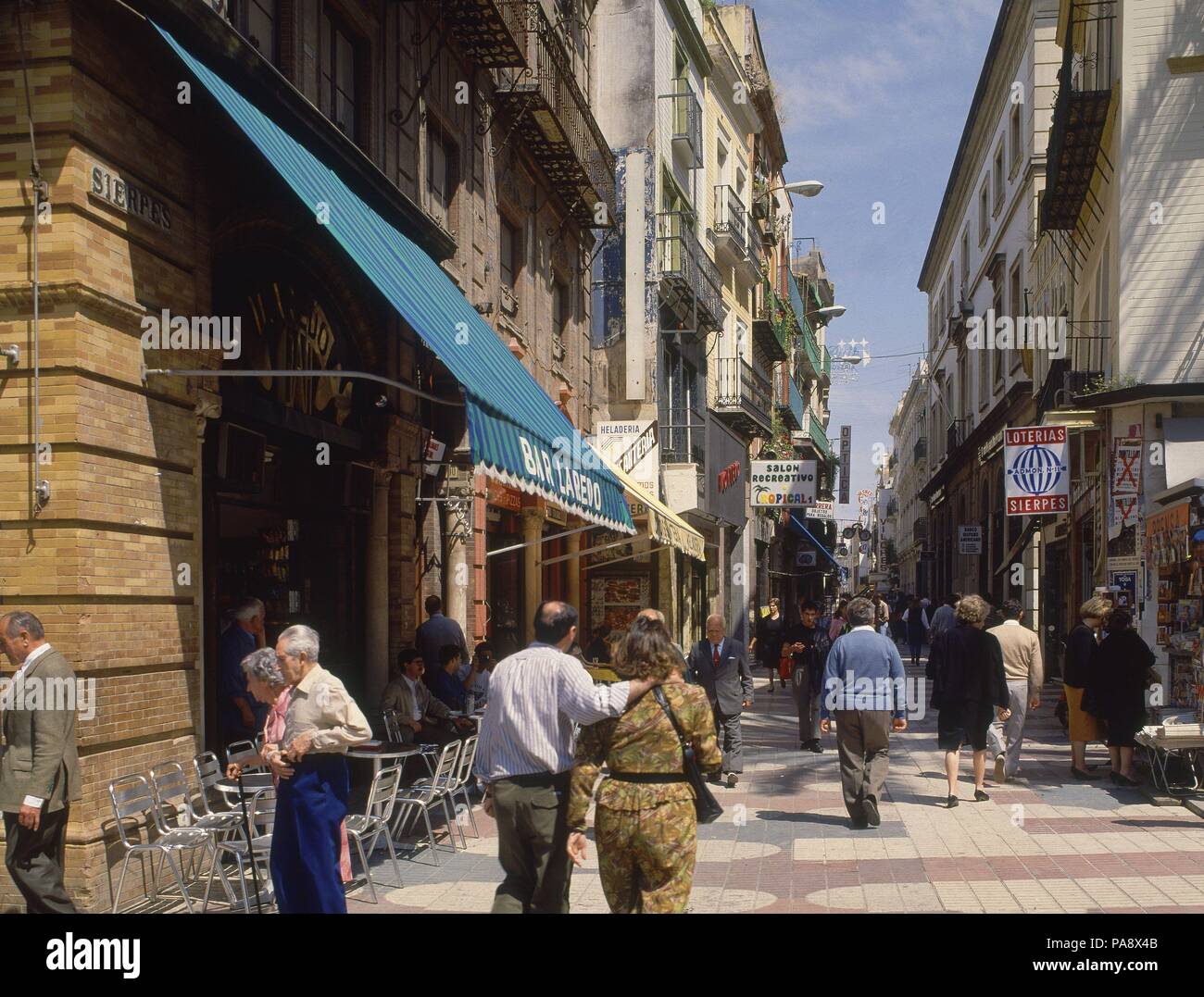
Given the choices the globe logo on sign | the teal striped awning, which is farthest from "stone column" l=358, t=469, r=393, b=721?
the globe logo on sign

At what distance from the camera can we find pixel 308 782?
19.4 feet

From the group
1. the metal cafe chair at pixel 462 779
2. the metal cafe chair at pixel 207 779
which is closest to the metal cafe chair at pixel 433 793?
the metal cafe chair at pixel 462 779

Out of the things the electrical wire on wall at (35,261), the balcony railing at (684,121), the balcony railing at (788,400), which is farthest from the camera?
the balcony railing at (788,400)

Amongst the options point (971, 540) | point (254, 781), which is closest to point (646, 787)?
point (254, 781)

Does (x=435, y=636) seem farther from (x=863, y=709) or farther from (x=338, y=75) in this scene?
(x=338, y=75)

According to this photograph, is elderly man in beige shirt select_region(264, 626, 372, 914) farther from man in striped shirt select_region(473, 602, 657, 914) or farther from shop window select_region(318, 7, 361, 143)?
shop window select_region(318, 7, 361, 143)

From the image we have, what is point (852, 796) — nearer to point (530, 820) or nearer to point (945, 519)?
point (530, 820)

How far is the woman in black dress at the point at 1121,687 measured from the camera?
464 inches

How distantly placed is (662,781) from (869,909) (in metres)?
2.45

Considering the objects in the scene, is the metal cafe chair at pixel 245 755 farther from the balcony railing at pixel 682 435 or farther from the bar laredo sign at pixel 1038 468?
the balcony railing at pixel 682 435

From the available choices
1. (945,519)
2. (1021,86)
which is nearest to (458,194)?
(1021,86)

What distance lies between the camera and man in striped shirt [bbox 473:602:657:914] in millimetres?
Result: 5809

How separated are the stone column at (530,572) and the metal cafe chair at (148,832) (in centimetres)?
1143

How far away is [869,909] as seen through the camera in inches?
289
